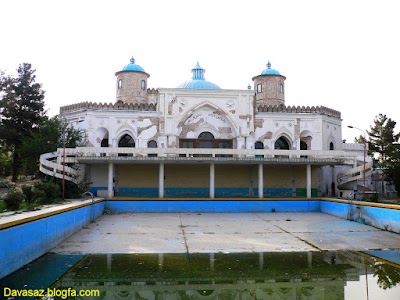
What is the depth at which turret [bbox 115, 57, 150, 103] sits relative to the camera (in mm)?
32594

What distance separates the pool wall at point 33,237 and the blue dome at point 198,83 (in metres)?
20.8

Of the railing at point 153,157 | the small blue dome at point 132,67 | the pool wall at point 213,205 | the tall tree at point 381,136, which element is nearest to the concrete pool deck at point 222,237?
the pool wall at point 213,205

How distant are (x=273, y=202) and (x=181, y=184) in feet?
22.5

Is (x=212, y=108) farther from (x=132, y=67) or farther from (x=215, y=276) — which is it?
(x=215, y=276)

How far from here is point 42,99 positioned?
31.7 metres

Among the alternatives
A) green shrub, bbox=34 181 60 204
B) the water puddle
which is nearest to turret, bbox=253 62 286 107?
green shrub, bbox=34 181 60 204

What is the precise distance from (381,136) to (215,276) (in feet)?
143

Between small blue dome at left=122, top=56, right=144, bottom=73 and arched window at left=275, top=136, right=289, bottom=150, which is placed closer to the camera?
arched window at left=275, top=136, right=289, bottom=150

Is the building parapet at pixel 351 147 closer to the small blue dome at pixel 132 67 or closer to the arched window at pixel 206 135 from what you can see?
the arched window at pixel 206 135

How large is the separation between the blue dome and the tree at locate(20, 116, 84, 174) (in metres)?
9.95

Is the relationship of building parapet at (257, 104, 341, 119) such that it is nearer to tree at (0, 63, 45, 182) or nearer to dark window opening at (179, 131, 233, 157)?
dark window opening at (179, 131, 233, 157)

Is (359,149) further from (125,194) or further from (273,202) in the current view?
(125,194)

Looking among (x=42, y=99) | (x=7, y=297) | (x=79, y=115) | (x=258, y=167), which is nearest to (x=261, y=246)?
(x=7, y=297)

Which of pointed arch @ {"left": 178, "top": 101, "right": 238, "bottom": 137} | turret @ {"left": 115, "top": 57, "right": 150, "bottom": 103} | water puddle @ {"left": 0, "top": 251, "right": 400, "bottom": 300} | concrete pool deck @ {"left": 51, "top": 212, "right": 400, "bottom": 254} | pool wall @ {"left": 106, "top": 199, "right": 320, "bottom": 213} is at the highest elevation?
turret @ {"left": 115, "top": 57, "right": 150, "bottom": 103}
